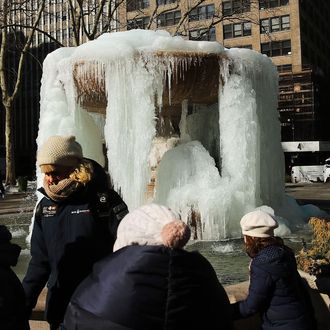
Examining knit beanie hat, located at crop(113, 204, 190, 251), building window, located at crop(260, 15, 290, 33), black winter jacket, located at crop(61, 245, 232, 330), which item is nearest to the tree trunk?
knit beanie hat, located at crop(113, 204, 190, 251)

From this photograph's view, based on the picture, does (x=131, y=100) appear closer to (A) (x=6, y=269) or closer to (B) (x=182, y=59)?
(B) (x=182, y=59)

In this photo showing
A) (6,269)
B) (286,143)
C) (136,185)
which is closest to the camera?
(6,269)

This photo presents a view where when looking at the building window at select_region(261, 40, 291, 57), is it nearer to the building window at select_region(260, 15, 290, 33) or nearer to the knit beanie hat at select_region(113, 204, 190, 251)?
the building window at select_region(260, 15, 290, 33)

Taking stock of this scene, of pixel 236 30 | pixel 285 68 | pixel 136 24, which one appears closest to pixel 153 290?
pixel 136 24

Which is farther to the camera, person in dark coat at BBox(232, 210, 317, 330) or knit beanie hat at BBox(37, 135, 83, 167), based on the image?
person in dark coat at BBox(232, 210, 317, 330)

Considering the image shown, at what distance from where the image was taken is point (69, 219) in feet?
8.08

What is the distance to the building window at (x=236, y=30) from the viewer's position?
5062cm

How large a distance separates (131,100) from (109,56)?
0.85 meters

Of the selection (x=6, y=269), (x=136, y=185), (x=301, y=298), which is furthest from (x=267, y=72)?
(x=6, y=269)

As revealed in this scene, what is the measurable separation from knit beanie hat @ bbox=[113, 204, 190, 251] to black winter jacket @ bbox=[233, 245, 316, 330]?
92 cm

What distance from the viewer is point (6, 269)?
2.01m

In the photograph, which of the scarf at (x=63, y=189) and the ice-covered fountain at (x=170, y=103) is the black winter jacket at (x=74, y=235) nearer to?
the scarf at (x=63, y=189)

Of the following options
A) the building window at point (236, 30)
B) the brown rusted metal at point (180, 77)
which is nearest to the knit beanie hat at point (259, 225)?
the brown rusted metal at point (180, 77)

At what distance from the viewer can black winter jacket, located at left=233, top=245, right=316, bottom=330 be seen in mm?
2562
